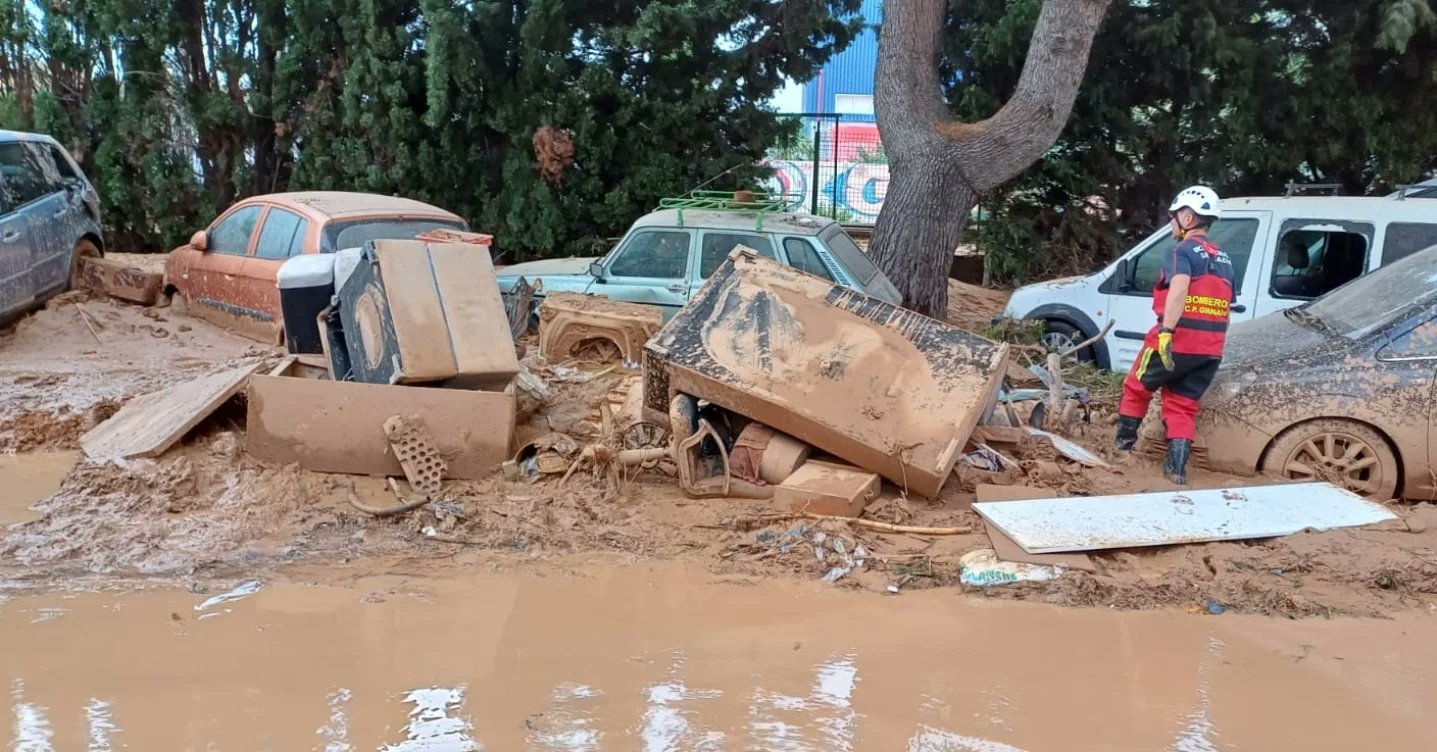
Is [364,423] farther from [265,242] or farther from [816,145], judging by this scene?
[816,145]

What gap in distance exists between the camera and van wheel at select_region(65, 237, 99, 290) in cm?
1030

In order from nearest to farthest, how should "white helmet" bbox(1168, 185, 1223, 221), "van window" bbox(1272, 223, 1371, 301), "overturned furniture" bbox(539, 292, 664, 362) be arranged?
"white helmet" bbox(1168, 185, 1223, 221) → "overturned furniture" bbox(539, 292, 664, 362) → "van window" bbox(1272, 223, 1371, 301)

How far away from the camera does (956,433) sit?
579 centimetres

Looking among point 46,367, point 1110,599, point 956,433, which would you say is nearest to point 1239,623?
point 1110,599

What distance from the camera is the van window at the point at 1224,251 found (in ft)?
29.1

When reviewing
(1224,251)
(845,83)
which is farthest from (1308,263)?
(845,83)

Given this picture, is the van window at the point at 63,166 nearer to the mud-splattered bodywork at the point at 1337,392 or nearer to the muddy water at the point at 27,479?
the muddy water at the point at 27,479

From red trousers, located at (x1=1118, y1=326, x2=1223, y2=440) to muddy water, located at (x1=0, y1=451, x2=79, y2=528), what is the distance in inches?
233

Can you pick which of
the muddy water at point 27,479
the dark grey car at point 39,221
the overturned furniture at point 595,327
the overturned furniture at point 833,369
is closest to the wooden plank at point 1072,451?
the overturned furniture at point 833,369

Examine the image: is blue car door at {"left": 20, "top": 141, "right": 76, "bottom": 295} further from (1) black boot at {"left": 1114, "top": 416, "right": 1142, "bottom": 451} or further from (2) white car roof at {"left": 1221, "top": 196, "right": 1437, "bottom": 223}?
(2) white car roof at {"left": 1221, "top": 196, "right": 1437, "bottom": 223}

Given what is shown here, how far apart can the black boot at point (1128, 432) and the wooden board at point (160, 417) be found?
5.19m

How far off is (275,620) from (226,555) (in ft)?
2.68

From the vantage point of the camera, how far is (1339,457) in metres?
6.32

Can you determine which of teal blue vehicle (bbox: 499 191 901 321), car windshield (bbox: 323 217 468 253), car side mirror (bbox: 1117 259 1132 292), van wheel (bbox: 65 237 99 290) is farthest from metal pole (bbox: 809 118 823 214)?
van wheel (bbox: 65 237 99 290)
